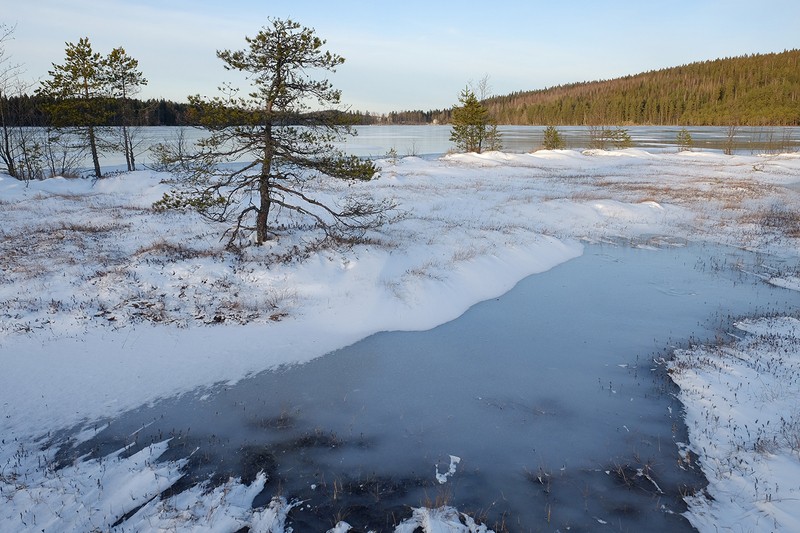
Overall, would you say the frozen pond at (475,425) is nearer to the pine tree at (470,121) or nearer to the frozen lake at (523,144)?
the frozen lake at (523,144)

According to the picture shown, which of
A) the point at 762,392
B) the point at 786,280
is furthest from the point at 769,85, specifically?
the point at 762,392

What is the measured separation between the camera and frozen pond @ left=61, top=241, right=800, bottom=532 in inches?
211

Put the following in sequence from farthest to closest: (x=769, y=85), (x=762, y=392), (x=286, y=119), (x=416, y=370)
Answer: (x=769, y=85) → (x=286, y=119) → (x=416, y=370) → (x=762, y=392)

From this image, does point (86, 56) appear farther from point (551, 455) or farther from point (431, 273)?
point (551, 455)

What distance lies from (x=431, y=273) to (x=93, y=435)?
8579mm

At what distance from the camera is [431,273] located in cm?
1294

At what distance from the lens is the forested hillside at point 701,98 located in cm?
11193

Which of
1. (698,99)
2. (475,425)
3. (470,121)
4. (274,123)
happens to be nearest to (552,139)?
(470,121)

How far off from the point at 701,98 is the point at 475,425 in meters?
153

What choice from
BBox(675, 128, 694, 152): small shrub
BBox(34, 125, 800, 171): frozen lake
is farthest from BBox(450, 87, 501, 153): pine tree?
BBox(675, 128, 694, 152): small shrub

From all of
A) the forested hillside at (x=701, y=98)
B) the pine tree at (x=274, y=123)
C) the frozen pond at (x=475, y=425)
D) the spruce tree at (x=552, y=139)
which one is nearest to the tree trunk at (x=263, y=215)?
the pine tree at (x=274, y=123)

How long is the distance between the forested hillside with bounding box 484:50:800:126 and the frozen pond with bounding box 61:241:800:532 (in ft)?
380

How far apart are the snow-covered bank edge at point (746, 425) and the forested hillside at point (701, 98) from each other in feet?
379

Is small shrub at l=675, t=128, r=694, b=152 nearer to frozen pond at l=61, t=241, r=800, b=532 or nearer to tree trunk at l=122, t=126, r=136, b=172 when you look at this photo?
frozen pond at l=61, t=241, r=800, b=532
